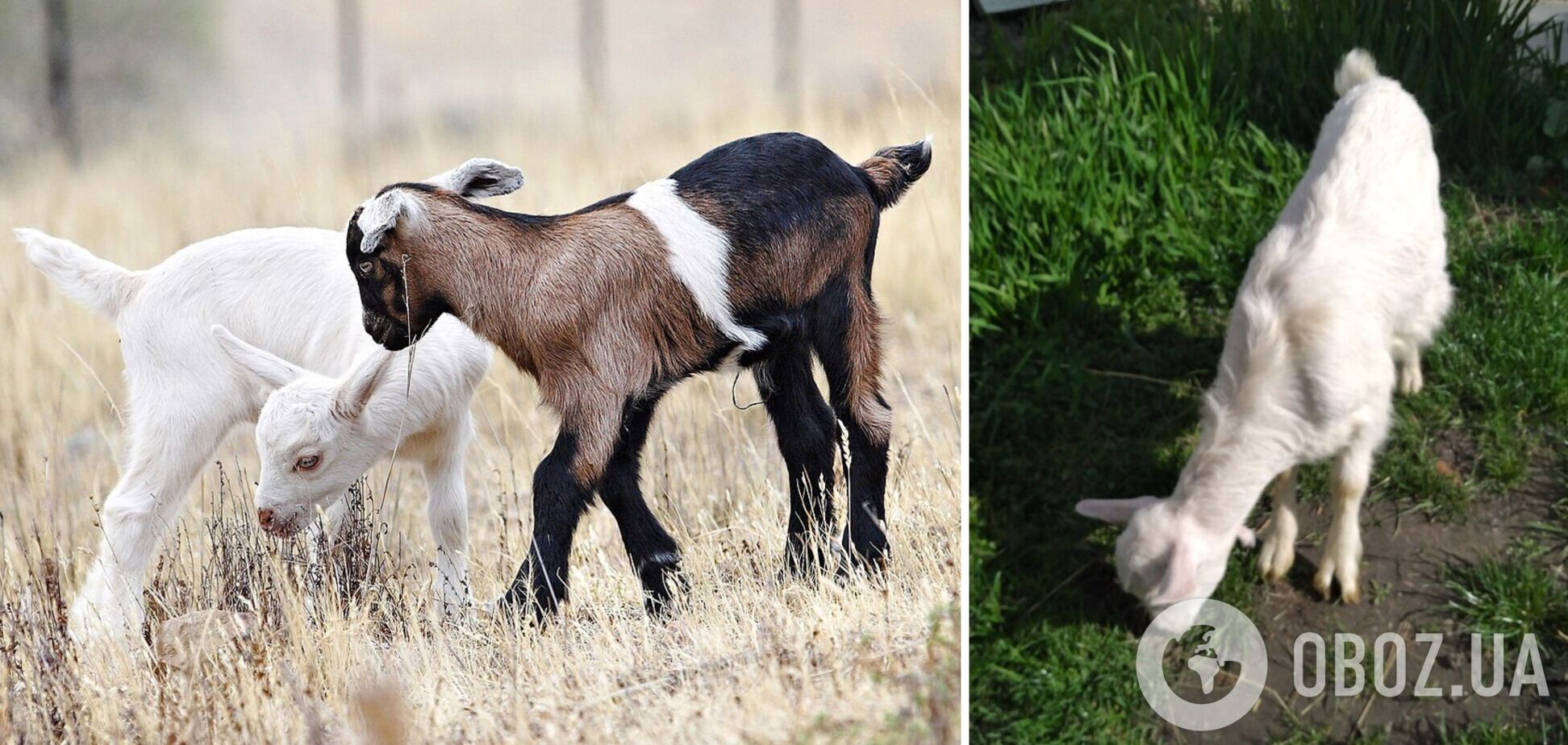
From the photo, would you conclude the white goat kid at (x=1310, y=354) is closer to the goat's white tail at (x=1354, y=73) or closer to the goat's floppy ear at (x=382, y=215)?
the goat's white tail at (x=1354, y=73)

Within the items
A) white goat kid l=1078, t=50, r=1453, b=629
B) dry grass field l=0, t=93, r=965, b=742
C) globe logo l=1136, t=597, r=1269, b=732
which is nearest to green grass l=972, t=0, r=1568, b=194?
white goat kid l=1078, t=50, r=1453, b=629

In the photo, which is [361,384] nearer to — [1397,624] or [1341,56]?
[1397,624]

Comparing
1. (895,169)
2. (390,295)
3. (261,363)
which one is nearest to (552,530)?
(390,295)

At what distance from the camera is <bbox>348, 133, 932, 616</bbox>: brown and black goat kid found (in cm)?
290

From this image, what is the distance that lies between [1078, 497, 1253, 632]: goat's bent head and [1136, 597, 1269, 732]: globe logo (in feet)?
1.45

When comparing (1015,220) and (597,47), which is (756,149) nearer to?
(597,47)

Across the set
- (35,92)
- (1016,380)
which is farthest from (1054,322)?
(35,92)

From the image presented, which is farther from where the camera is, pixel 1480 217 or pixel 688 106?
pixel 1480 217

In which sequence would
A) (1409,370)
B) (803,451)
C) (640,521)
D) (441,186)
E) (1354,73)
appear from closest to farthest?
(441,186) → (640,521) → (803,451) → (1354,73) → (1409,370)

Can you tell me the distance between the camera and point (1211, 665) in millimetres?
3814

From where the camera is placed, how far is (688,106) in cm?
338

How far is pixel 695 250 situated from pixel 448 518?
0.88 m

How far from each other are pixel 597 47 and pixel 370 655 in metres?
1.59

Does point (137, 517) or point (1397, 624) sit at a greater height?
point (137, 517)
